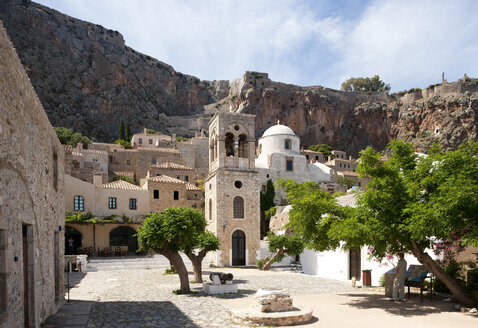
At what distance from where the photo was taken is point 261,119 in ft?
254

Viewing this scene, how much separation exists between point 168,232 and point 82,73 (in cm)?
7833

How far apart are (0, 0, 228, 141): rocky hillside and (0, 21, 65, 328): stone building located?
7130cm

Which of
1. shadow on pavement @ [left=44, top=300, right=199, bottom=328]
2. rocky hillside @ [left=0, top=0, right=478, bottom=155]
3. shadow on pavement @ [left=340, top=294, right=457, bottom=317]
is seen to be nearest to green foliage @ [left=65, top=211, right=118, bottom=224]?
shadow on pavement @ [left=44, top=300, right=199, bottom=328]

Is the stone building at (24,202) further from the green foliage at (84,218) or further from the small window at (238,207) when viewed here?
the green foliage at (84,218)

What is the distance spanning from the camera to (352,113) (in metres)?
82.1

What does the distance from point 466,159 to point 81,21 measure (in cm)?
9917

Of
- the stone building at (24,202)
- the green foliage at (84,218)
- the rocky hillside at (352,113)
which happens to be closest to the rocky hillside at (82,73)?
the rocky hillside at (352,113)

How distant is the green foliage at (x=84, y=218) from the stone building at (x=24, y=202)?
1932 centimetres

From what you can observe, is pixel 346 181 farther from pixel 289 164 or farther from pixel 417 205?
pixel 417 205

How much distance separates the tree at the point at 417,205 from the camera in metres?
9.59

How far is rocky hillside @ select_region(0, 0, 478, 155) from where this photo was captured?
250 ft

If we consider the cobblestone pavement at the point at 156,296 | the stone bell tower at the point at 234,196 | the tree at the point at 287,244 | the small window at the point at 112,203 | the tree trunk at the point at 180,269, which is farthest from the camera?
the small window at the point at 112,203

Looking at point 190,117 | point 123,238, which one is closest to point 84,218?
point 123,238

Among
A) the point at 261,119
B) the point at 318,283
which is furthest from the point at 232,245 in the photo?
the point at 261,119
